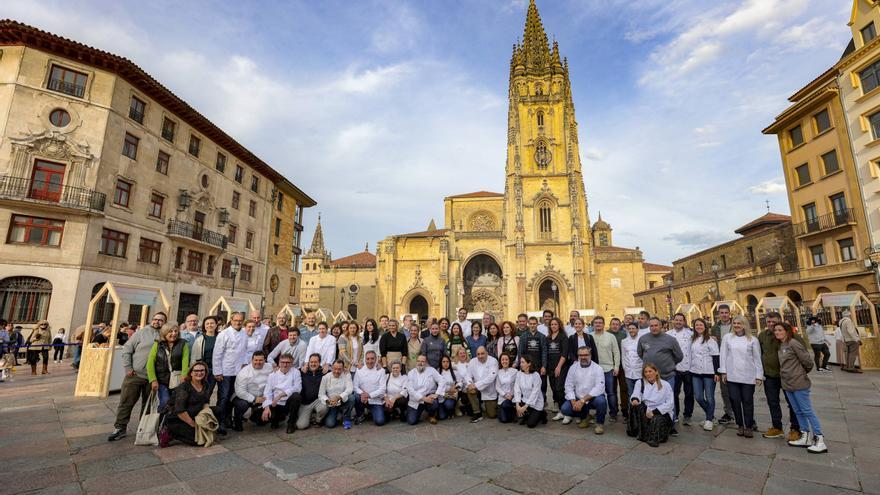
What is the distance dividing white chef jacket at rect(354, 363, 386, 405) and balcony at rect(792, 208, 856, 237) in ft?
78.6

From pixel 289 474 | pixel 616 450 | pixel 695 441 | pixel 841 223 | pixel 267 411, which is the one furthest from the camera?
pixel 841 223

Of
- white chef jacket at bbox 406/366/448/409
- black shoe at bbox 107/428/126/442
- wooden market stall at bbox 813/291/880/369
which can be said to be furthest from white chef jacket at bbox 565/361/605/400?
wooden market stall at bbox 813/291/880/369

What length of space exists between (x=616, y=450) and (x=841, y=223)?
2266cm

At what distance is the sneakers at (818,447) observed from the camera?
15.2 feet

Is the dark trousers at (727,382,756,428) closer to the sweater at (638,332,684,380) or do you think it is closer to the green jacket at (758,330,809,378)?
the green jacket at (758,330,809,378)

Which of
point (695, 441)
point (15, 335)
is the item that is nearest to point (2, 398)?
point (15, 335)

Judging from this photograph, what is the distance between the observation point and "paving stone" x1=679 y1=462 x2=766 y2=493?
12.3 feet

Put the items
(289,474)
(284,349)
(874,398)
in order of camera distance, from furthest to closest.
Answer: (874,398)
(284,349)
(289,474)

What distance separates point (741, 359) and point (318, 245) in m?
57.7

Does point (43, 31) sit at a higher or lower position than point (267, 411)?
higher

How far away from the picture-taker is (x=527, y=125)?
39.6 metres

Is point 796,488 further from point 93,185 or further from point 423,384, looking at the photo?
point 93,185

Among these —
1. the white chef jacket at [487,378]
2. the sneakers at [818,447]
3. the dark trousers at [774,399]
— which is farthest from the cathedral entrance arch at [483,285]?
the sneakers at [818,447]

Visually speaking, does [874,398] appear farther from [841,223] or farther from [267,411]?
[841,223]
